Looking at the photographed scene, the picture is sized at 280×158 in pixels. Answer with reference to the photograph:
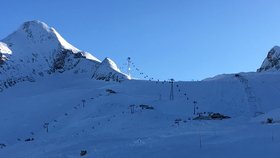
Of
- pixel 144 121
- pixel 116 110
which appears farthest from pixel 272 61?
pixel 144 121

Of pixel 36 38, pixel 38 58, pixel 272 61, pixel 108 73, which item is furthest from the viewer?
pixel 36 38

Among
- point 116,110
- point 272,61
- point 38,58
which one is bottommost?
point 116,110

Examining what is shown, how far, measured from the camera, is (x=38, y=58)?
134 meters

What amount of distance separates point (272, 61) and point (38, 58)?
2498 inches

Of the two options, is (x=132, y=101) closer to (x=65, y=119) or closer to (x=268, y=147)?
(x=65, y=119)

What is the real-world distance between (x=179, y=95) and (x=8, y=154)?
152 ft

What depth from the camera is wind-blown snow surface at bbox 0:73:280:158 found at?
840 inches

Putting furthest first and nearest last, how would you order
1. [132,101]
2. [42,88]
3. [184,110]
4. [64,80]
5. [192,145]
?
[64,80], [42,88], [132,101], [184,110], [192,145]

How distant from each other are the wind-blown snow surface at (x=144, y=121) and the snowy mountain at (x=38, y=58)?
21.3ft

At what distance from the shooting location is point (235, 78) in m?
86.2

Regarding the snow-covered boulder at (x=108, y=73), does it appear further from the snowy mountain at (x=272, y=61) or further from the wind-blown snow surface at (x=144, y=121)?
the snowy mountain at (x=272, y=61)

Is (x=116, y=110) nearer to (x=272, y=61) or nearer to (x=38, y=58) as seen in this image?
(x=272, y=61)

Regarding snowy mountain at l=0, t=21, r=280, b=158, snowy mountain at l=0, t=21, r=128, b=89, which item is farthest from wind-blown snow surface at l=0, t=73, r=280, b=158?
snowy mountain at l=0, t=21, r=128, b=89

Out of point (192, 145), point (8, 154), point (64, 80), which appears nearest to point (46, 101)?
point (64, 80)
